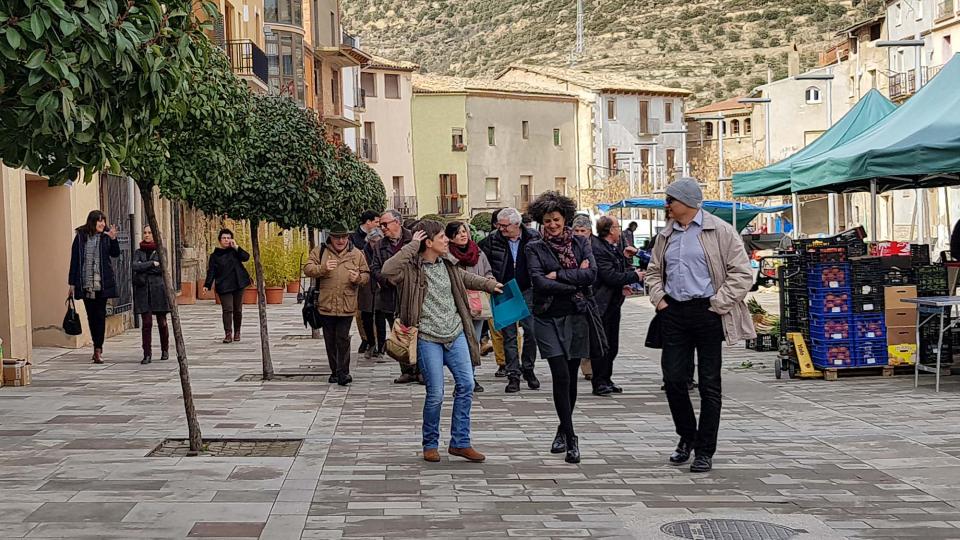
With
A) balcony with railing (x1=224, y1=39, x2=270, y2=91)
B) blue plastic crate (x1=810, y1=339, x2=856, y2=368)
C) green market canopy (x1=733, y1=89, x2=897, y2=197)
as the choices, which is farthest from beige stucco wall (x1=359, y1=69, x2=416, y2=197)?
blue plastic crate (x1=810, y1=339, x2=856, y2=368)

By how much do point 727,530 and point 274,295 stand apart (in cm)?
2628

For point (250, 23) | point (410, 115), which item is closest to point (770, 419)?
point (250, 23)

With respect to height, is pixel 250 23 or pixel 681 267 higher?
pixel 250 23

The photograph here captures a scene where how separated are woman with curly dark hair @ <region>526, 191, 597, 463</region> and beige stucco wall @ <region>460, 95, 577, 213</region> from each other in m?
68.7

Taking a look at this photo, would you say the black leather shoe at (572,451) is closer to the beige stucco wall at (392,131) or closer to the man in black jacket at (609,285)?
the man in black jacket at (609,285)

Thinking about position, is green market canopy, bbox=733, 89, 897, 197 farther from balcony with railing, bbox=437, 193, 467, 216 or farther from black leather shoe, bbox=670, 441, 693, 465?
balcony with railing, bbox=437, 193, 467, 216

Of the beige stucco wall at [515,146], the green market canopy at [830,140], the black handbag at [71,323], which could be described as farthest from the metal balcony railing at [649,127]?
the black handbag at [71,323]

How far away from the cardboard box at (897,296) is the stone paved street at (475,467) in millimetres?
796

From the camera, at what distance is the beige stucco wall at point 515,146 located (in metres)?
79.7

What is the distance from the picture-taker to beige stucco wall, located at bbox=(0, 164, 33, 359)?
15.6 metres

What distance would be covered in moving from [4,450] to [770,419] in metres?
6.07

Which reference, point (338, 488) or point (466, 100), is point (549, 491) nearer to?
point (338, 488)

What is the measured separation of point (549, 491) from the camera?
837 cm

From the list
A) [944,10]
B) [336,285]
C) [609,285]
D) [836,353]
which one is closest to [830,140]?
[836,353]
